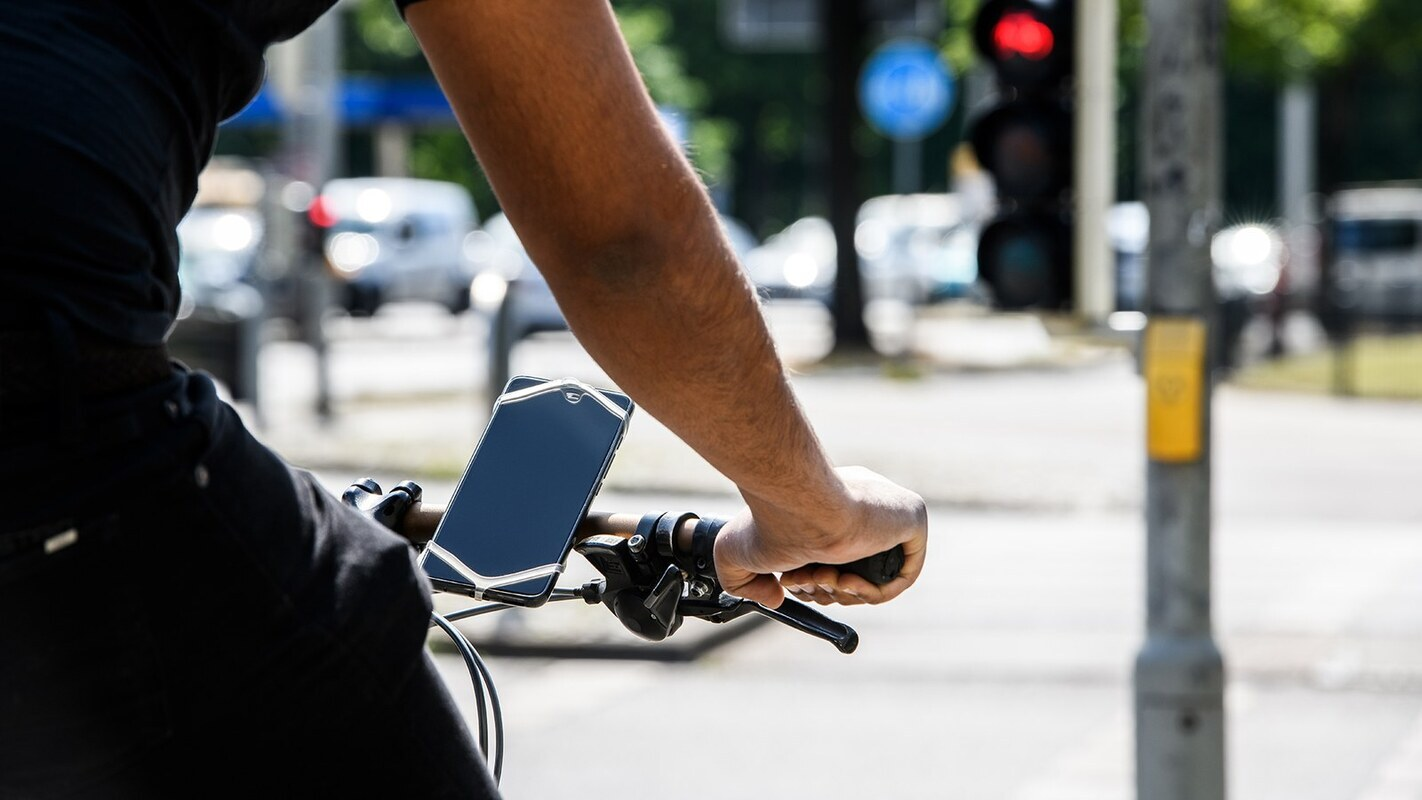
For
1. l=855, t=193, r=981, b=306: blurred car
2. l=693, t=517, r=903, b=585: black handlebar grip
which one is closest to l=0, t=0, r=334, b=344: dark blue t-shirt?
l=693, t=517, r=903, b=585: black handlebar grip

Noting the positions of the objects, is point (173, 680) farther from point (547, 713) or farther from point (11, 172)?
point (547, 713)

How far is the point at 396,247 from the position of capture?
30641mm

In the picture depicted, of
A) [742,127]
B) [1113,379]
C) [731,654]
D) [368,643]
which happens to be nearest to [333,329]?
[1113,379]

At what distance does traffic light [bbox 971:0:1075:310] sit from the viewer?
20.5 feet

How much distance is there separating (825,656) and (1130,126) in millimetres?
49832

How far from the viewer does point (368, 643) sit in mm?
1373

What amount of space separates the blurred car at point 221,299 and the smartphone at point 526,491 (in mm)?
291

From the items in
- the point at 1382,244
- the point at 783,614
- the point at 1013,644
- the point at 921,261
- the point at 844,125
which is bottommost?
the point at 921,261

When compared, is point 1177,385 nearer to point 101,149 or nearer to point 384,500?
point 384,500

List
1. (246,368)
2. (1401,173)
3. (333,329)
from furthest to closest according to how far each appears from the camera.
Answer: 1. (1401,173)
2. (333,329)
3. (246,368)

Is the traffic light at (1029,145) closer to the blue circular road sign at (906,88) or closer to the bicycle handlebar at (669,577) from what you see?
the bicycle handlebar at (669,577)

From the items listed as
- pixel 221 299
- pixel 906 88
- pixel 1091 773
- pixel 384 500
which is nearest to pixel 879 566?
pixel 384 500

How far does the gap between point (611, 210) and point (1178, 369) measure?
352cm

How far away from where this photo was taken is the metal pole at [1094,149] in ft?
20.4
